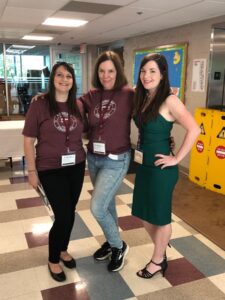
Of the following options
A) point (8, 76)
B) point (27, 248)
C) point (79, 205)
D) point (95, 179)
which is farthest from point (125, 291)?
point (8, 76)

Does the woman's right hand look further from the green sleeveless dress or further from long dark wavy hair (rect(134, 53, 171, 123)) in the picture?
long dark wavy hair (rect(134, 53, 171, 123))

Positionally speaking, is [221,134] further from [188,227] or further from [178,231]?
[178,231]

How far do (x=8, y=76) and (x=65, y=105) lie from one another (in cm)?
766

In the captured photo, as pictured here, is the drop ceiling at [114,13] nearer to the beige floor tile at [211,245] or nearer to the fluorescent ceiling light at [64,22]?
the fluorescent ceiling light at [64,22]

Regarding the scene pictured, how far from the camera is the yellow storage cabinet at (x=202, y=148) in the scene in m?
4.16

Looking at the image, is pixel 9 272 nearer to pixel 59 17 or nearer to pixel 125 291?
pixel 125 291

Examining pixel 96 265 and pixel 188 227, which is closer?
pixel 96 265

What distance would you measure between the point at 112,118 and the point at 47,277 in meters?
1.31

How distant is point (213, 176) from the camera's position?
4.16 metres

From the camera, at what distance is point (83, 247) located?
2732mm

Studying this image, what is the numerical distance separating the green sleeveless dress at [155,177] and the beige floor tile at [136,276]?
49cm

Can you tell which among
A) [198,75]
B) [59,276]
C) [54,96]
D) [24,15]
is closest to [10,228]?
[59,276]

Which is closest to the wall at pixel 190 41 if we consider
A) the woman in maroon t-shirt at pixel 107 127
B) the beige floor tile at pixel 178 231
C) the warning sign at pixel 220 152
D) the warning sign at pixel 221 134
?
the warning sign at pixel 221 134

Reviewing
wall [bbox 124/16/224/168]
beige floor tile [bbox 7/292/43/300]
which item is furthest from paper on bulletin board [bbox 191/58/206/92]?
beige floor tile [bbox 7/292/43/300]
